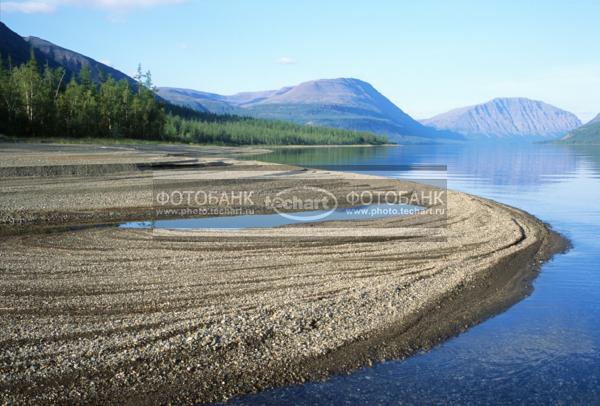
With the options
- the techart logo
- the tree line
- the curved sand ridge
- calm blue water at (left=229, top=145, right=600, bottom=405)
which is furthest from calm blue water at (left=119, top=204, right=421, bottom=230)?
the tree line

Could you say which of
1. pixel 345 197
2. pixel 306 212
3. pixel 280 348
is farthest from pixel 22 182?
pixel 280 348

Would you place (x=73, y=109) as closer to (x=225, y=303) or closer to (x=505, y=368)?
(x=225, y=303)

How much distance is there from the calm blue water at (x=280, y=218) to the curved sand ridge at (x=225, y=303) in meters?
2.10

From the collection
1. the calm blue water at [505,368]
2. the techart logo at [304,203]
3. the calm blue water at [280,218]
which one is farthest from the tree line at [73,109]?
the calm blue water at [505,368]

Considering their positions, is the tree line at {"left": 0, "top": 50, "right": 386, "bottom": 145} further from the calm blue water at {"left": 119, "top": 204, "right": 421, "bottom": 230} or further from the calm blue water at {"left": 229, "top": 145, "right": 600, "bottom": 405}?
the calm blue water at {"left": 229, "top": 145, "right": 600, "bottom": 405}

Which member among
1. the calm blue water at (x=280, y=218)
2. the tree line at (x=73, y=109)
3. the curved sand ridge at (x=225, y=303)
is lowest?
the curved sand ridge at (x=225, y=303)

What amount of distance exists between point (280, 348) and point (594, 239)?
19338 mm

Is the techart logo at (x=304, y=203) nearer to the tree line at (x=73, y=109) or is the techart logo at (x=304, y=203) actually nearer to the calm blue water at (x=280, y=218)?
the calm blue water at (x=280, y=218)

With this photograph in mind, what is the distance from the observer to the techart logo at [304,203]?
93.2 feet

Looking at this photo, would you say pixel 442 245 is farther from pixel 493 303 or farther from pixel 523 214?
pixel 523 214

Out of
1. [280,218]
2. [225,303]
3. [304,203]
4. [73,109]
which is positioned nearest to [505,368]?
[225,303]

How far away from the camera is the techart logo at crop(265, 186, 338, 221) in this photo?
28.4 m

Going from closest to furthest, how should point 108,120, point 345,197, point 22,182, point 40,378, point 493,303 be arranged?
point 40,378, point 493,303, point 22,182, point 345,197, point 108,120

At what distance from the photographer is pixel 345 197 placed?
35.4m
